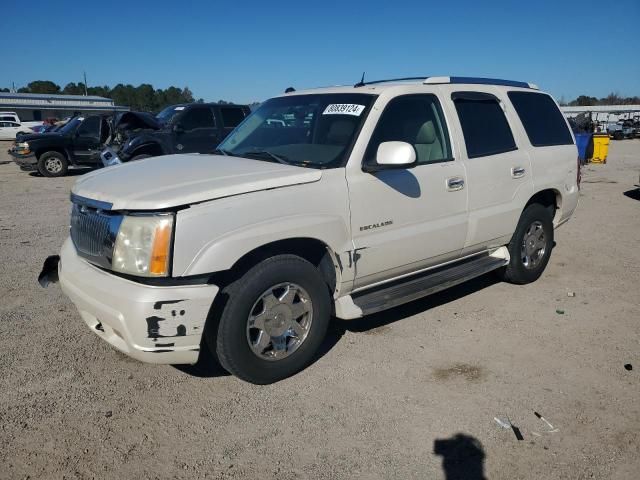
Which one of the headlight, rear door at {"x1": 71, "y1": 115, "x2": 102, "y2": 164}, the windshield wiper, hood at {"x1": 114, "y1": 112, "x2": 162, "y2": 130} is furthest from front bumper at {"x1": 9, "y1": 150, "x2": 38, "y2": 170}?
the headlight

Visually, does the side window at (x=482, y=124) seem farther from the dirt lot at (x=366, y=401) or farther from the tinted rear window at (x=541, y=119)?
the dirt lot at (x=366, y=401)

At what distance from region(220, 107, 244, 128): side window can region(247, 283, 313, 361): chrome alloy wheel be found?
9750 mm

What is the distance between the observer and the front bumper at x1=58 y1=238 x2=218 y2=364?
9.34ft

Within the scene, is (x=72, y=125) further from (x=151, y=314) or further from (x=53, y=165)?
(x=151, y=314)

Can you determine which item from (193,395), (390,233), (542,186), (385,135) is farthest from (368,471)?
(542,186)

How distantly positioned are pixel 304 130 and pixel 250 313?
1609 mm

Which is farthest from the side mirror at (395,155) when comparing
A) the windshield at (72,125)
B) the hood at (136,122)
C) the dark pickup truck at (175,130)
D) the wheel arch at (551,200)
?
the windshield at (72,125)

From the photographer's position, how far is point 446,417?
3098mm

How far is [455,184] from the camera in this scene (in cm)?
418

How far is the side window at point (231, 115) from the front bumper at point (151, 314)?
32.3ft

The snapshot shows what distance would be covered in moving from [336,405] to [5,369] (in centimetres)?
231

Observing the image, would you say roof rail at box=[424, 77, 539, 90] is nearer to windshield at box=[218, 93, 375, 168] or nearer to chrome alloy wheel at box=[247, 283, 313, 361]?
windshield at box=[218, 93, 375, 168]

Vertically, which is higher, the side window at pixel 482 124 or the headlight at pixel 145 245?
the side window at pixel 482 124

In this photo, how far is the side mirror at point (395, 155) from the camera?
341 centimetres
